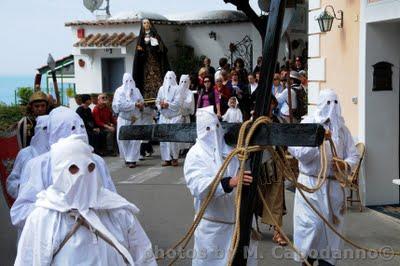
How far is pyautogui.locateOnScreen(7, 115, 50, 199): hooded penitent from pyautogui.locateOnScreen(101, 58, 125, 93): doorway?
14.4 metres

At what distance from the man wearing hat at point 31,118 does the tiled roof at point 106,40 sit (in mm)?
12295

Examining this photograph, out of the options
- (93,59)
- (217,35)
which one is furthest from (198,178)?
(93,59)

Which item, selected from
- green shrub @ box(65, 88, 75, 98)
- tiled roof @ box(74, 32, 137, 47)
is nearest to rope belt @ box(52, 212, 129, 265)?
tiled roof @ box(74, 32, 137, 47)

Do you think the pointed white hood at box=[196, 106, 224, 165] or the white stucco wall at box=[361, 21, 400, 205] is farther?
the white stucco wall at box=[361, 21, 400, 205]

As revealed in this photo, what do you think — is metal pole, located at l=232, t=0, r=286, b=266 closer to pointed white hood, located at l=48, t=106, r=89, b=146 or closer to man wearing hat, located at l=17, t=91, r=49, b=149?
pointed white hood, located at l=48, t=106, r=89, b=146

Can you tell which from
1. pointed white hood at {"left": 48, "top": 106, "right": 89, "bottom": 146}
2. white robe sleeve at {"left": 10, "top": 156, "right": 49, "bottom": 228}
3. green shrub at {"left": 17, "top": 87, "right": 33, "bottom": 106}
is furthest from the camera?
green shrub at {"left": 17, "top": 87, "right": 33, "bottom": 106}

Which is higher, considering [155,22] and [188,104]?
[155,22]

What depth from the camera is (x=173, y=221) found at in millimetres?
8555

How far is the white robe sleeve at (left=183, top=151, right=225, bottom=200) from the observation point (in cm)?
455

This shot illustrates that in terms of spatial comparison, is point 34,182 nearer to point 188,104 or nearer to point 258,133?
point 258,133

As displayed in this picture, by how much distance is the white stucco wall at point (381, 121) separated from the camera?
8570mm

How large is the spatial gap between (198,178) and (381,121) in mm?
4817

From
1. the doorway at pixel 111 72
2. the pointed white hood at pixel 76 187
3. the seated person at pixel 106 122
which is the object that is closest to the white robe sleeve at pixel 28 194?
the pointed white hood at pixel 76 187

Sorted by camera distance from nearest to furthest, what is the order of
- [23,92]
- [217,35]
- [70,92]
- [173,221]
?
[173,221]
[23,92]
[217,35]
[70,92]
